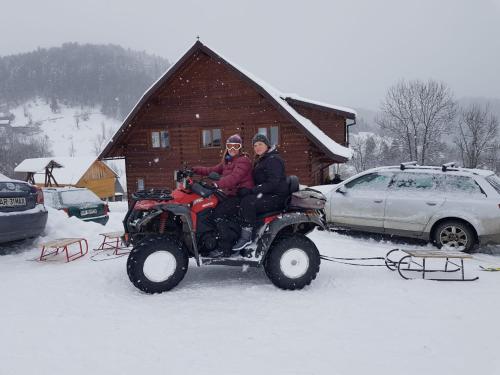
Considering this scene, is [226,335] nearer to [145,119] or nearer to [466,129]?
[145,119]

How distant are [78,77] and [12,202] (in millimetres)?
171035

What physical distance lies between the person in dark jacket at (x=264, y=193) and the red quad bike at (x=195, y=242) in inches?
4.5

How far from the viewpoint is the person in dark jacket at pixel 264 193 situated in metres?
4.93

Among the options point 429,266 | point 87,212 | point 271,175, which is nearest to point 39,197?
point 87,212

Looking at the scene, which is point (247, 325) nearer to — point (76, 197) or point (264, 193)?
point (264, 193)

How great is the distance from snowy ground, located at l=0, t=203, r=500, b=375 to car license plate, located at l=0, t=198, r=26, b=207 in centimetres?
132

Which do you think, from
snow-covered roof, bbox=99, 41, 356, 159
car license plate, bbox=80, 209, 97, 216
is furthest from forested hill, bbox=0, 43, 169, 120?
car license plate, bbox=80, 209, 97, 216

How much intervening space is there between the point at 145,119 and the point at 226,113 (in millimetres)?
4616

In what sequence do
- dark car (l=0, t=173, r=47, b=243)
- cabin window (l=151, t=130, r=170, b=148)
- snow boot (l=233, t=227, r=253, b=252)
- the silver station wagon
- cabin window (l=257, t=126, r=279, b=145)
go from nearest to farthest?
snow boot (l=233, t=227, r=253, b=252)
dark car (l=0, t=173, r=47, b=243)
the silver station wagon
cabin window (l=257, t=126, r=279, b=145)
cabin window (l=151, t=130, r=170, b=148)

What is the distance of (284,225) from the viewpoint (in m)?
4.97

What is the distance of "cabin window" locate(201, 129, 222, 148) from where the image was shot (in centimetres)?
1948

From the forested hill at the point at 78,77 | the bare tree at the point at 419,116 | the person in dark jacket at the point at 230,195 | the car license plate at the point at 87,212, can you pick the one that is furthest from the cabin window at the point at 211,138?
the forested hill at the point at 78,77

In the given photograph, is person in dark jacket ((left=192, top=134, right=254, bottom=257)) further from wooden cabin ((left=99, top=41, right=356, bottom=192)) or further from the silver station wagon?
wooden cabin ((left=99, top=41, right=356, bottom=192))

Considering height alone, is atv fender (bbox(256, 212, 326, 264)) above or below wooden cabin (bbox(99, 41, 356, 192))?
below
